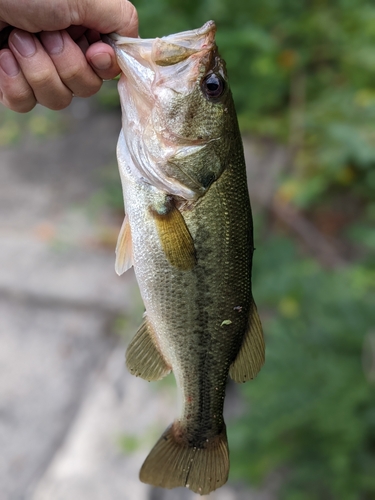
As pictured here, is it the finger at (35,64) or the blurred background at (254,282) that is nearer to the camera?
the finger at (35,64)

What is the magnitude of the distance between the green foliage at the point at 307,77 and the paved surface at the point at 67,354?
22.7 inches

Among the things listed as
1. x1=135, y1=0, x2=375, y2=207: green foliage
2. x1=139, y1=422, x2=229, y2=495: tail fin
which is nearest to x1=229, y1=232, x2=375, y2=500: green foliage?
x1=139, y1=422, x2=229, y2=495: tail fin

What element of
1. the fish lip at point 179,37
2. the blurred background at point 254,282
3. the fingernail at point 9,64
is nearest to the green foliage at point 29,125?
the blurred background at point 254,282

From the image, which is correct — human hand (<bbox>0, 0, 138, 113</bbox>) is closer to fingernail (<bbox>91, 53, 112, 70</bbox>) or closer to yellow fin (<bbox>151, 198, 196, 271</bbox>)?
fingernail (<bbox>91, 53, 112, 70</bbox>)

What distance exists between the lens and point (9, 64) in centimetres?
142

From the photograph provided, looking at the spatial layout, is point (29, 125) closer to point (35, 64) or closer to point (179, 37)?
point (35, 64)

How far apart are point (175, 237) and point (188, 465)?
685mm

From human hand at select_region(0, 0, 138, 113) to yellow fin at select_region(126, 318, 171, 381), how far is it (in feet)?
2.42

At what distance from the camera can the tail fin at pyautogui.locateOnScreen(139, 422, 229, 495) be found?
1.45 m

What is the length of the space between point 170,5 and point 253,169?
1652 millimetres

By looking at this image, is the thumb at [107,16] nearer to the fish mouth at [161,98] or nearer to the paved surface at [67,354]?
Answer: the fish mouth at [161,98]

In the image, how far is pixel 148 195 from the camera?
142 centimetres

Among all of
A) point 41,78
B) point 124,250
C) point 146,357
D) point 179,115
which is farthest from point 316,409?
point 41,78

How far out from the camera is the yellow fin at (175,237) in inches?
53.9
